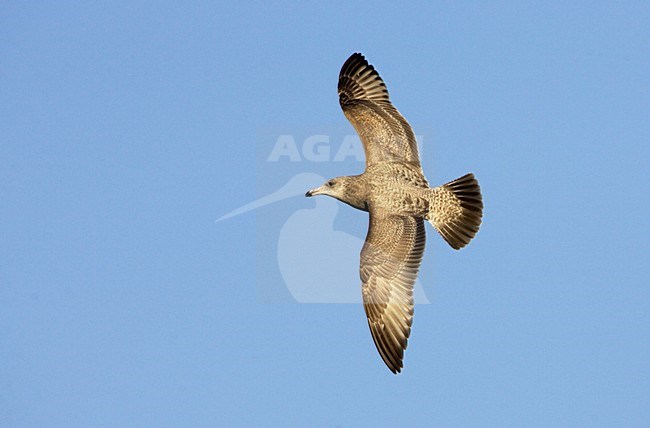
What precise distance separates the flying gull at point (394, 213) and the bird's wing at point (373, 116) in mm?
19

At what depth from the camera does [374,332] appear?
1723 centimetres

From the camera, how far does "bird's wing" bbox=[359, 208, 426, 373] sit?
17031 millimetres

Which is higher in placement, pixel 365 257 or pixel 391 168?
pixel 391 168

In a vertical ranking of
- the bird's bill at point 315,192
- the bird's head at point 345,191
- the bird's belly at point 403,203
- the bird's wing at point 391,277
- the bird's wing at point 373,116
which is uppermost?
the bird's wing at point 373,116

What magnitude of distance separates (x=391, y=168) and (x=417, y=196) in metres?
0.88

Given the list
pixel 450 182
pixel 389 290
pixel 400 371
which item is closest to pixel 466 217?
pixel 450 182

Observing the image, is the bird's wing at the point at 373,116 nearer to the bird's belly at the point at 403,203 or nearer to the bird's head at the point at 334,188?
the bird's head at the point at 334,188

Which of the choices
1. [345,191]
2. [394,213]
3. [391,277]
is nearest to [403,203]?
[394,213]

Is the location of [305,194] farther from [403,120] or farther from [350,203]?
[403,120]

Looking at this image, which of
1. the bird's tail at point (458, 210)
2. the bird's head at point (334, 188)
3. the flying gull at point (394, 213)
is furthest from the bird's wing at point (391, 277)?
the bird's head at point (334, 188)

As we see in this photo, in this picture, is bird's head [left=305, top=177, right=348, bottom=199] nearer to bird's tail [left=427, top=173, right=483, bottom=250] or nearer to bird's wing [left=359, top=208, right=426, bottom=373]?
bird's wing [left=359, top=208, right=426, bottom=373]

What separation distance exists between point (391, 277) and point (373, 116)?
3.47 metres

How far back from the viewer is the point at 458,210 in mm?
17781

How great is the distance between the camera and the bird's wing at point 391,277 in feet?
55.9
